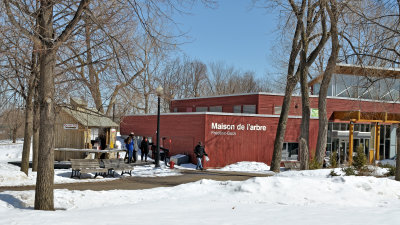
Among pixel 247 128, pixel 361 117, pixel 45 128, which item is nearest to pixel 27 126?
pixel 45 128

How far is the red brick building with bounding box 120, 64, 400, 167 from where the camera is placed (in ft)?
92.4

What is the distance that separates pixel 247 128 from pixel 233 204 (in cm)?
1831

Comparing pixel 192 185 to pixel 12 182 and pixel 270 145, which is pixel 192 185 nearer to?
pixel 12 182

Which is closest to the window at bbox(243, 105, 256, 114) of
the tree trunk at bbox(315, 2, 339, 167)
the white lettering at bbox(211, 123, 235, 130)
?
the white lettering at bbox(211, 123, 235, 130)

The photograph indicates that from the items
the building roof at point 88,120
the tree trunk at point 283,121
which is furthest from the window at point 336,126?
the building roof at point 88,120

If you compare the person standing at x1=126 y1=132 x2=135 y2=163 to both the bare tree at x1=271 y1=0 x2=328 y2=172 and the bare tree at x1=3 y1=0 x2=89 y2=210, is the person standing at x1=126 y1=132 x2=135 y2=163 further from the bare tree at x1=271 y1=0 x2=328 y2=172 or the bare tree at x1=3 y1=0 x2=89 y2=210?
the bare tree at x1=3 y1=0 x2=89 y2=210

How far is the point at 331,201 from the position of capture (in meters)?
11.4

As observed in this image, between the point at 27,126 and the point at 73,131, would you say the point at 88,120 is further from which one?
the point at 27,126

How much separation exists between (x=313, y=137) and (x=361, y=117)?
5.38 metres

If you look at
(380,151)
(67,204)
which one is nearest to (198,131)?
(67,204)

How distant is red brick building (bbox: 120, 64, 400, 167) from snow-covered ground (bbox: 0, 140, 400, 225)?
12.0m

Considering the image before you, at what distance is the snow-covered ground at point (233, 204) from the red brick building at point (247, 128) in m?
12.0

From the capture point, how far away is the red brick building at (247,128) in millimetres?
28156

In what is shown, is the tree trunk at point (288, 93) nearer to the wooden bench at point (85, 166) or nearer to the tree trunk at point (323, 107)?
the tree trunk at point (323, 107)
